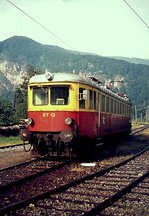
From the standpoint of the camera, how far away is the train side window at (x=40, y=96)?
11.5 m

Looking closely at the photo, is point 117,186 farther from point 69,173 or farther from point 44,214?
point 44,214

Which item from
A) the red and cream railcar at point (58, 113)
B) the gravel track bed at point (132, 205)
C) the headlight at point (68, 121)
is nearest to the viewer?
the gravel track bed at point (132, 205)

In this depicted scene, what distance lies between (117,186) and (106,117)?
25.5 ft

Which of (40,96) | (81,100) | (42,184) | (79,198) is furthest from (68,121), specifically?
(79,198)

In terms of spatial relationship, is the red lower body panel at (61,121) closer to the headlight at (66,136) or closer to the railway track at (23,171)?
the headlight at (66,136)

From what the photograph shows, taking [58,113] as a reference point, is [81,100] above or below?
above

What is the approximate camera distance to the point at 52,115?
11.2 metres

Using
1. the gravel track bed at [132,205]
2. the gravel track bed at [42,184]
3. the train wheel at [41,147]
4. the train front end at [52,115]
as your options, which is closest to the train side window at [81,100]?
the train front end at [52,115]

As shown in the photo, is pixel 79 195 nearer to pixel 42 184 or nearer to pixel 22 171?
pixel 42 184

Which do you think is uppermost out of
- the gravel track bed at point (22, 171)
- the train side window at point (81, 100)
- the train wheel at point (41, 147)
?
the train side window at point (81, 100)

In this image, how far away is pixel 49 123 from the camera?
1122 centimetres

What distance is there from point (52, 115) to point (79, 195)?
193 inches

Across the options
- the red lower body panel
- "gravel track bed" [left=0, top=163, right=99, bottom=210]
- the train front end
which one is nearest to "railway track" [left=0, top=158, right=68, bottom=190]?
"gravel track bed" [left=0, top=163, right=99, bottom=210]

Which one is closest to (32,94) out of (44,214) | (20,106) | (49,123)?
(49,123)
